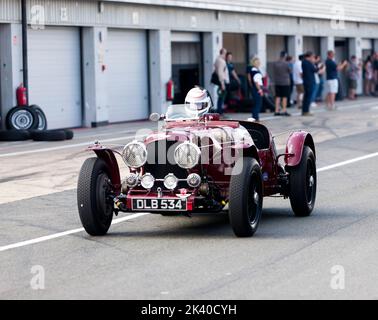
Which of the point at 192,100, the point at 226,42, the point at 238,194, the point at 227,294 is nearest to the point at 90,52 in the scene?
the point at 226,42

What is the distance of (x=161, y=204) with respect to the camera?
1021cm

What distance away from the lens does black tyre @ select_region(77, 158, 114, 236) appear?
10312 mm

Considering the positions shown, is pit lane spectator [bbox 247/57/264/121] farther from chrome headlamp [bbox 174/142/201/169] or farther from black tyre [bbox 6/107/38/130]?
chrome headlamp [bbox 174/142/201/169]

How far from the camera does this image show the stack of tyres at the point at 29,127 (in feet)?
74.2

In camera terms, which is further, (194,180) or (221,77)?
(221,77)

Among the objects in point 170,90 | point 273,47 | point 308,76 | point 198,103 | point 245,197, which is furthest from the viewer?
point 273,47

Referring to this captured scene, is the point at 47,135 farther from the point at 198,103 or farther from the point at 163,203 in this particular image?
the point at 163,203

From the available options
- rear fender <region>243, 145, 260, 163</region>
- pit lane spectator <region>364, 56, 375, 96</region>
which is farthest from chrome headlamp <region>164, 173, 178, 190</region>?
pit lane spectator <region>364, 56, 375, 96</region>

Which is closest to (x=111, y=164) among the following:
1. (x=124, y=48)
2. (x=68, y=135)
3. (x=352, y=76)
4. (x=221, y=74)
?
(x=68, y=135)

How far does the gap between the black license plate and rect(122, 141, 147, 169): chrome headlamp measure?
37cm

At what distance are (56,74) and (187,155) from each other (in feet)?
52.7

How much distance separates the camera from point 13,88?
2395 centimetres

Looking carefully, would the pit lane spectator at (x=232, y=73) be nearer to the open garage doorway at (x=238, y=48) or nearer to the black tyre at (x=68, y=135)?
the open garage doorway at (x=238, y=48)
